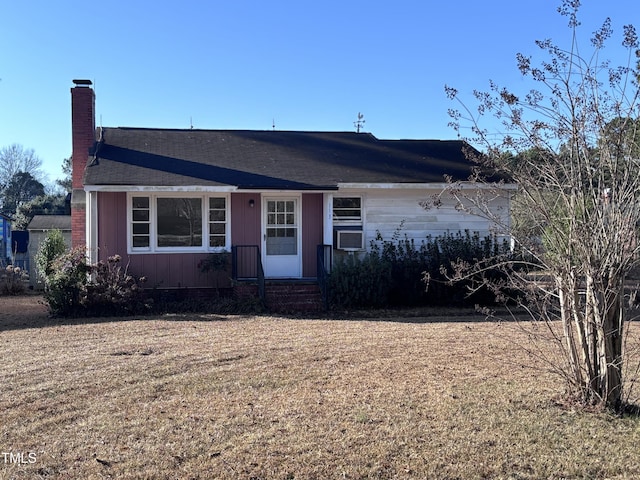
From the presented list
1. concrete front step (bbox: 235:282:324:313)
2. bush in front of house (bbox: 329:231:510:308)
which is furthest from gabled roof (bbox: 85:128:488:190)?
concrete front step (bbox: 235:282:324:313)

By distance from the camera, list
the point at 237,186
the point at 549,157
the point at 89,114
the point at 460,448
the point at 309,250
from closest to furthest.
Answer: the point at 460,448 < the point at 549,157 < the point at 237,186 < the point at 309,250 < the point at 89,114

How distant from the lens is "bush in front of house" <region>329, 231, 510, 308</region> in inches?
460

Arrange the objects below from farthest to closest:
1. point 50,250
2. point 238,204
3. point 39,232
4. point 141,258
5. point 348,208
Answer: point 39,232, point 50,250, point 348,208, point 238,204, point 141,258

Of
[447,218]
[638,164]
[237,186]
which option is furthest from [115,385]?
[447,218]

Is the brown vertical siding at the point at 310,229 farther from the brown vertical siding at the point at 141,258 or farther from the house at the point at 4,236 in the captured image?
the house at the point at 4,236

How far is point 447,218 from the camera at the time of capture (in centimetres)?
1347

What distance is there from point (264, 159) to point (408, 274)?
16.2 feet

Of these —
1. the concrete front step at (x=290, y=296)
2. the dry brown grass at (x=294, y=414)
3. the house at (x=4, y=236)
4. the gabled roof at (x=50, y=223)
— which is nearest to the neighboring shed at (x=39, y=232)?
the gabled roof at (x=50, y=223)

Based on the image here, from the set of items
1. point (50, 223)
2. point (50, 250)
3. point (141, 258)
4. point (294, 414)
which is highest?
point (50, 223)

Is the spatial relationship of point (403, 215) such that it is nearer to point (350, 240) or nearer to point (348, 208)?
point (348, 208)

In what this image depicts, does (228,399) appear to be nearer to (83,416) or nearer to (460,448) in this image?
(83,416)

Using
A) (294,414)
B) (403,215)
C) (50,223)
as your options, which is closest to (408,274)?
(403,215)

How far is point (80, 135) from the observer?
14.2 m

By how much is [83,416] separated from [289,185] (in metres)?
8.43
